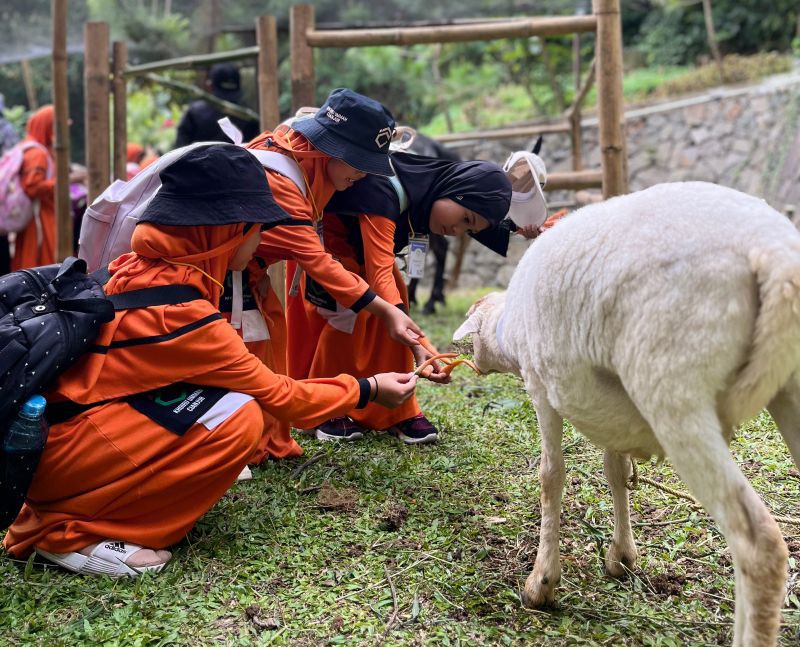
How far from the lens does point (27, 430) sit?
2.27m

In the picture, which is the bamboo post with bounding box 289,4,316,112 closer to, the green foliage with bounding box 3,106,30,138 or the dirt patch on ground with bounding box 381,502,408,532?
the dirt patch on ground with bounding box 381,502,408,532

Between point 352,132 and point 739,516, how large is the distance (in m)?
2.07

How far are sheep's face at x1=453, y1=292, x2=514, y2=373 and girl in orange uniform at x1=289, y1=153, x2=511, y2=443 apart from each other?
320mm

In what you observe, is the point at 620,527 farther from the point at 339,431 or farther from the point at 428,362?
the point at 339,431

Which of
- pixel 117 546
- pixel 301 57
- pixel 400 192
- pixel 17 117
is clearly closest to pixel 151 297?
pixel 117 546

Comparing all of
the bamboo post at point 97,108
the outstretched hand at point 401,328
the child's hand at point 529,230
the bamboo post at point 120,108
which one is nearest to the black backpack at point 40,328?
the outstretched hand at point 401,328

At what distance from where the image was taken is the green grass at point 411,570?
2.19 m

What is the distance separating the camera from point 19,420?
2270 mm

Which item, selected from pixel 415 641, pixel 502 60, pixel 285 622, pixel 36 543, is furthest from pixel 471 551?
pixel 502 60

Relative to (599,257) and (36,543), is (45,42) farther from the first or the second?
(599,257)

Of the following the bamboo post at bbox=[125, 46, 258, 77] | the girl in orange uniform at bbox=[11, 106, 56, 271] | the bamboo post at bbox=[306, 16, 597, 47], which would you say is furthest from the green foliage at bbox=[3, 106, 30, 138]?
the bamboo post at bbox=[306, 16, 597, 47]

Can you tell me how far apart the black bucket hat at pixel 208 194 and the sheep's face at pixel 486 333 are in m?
0.81

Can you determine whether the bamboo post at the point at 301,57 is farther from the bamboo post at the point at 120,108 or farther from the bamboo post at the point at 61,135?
the bamboo post at the point at 61,135

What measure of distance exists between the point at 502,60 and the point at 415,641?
1364 cm
